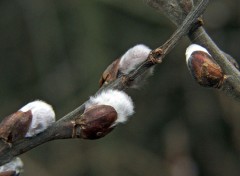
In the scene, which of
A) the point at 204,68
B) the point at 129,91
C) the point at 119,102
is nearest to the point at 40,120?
the point at 119,102

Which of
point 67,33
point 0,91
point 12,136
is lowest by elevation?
point 0,91

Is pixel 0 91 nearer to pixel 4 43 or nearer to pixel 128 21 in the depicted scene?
pixel 4 43

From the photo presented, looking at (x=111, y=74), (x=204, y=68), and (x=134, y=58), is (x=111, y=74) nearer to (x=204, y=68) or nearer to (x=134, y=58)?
(x=134, y=58)

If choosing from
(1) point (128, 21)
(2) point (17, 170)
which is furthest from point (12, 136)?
(1) point (128, 21)

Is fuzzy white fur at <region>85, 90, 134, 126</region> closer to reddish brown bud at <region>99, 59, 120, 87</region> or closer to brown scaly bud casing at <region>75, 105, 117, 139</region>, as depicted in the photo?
brown scaly bud casing at <region>75, 105, 117, 139</region>

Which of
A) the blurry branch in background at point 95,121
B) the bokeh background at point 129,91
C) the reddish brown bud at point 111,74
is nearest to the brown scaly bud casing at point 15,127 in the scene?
the blurry branch in background at point 95,121

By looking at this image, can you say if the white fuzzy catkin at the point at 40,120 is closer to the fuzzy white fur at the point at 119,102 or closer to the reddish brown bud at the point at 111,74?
the fuzzy white fur at the point at 119,102
